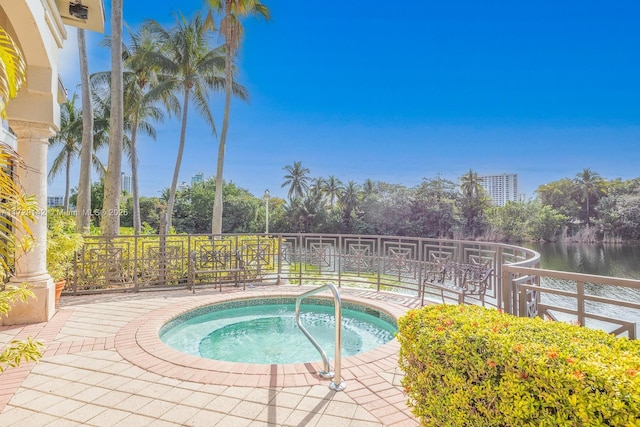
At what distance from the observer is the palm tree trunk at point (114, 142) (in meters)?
7.79

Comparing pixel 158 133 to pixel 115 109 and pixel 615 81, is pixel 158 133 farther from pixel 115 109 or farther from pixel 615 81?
pixel 615 81

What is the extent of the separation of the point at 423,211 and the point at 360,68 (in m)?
14.8

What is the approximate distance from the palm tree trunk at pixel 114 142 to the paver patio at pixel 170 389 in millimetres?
4371

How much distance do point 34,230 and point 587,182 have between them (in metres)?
43.7

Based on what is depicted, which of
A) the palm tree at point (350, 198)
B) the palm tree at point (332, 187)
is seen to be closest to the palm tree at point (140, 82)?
the palm tree at point (350, 198)

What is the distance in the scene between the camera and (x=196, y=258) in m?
6.68

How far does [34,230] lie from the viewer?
415 centimetres

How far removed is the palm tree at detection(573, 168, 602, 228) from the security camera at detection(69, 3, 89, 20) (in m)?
41.3

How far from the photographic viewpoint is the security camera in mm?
4680

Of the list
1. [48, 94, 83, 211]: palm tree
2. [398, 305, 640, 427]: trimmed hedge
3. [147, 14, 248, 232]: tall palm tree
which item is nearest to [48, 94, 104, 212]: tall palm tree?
[48, 94, 83, 211]: palm tree

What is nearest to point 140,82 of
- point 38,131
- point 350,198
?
point 38,131

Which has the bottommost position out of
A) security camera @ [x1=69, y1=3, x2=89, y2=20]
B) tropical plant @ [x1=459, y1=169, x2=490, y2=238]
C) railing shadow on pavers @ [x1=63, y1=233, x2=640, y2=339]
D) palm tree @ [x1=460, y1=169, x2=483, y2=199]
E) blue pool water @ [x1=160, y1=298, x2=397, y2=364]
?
blue pool water @ [x1=160, y1=298, x2=397, y2=364]

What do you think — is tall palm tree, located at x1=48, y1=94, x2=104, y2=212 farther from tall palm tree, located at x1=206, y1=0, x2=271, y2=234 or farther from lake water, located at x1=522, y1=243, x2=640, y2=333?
lake water, located at x1=522, y1=243, x2=640, y2=333

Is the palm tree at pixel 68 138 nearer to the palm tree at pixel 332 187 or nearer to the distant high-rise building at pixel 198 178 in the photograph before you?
the distant high-rise building at pixel 198 178
